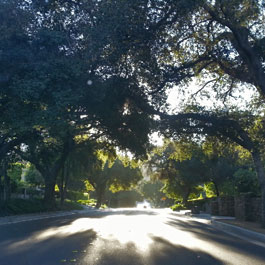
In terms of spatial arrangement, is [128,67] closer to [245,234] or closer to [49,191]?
[245,234]

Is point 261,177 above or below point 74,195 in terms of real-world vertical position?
below

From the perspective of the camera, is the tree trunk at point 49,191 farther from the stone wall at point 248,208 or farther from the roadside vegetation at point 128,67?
the stone wall at point 248,208

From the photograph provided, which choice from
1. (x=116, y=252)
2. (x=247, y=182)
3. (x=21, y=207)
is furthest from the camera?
(x=247, y=182)

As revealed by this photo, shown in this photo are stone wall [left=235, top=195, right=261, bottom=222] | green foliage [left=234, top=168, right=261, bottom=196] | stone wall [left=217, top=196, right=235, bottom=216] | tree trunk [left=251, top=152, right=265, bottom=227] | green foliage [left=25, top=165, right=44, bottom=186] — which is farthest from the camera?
green foliage [left=25, top=165, right=44, bottom=186]

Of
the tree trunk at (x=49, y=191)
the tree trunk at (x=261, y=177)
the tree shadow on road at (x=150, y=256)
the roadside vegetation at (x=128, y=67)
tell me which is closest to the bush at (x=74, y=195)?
the tree trunk at (x=49, y=191)

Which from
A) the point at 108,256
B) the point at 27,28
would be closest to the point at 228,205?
the point at 27,28

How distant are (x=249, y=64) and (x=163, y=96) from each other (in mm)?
4254

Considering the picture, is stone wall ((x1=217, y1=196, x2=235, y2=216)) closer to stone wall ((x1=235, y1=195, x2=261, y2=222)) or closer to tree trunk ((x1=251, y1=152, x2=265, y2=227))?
stone wall ((x1=235, y1=195, x2=261, y2=222))

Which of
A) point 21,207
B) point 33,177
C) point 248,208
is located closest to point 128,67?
point 248,208

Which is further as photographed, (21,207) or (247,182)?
(247,182)

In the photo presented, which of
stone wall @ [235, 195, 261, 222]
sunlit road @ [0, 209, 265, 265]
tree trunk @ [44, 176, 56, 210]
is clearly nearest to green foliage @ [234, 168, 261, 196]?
stone wall @ [235, 195, 261, 222]

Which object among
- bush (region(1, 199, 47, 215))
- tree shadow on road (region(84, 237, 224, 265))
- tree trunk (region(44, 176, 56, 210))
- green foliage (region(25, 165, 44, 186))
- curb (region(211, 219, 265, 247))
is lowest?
tree shadow on road (region(84, 237, 224, 265))

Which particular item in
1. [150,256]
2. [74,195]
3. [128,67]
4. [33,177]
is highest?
[128,67]

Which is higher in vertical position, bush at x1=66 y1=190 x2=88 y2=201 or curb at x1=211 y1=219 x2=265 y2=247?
bush at x1=66 y1=190 x2=88 y2=201
